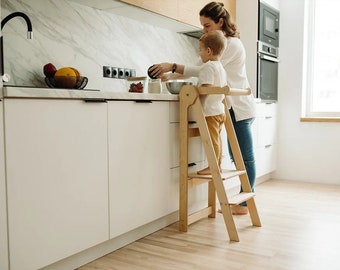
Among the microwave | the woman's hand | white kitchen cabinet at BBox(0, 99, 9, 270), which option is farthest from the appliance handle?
white kitchen cabinet at BBox(0, 99, 9, 270)

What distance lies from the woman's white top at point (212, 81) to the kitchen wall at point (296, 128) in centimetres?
196

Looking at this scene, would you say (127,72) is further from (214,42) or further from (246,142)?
(246,142)

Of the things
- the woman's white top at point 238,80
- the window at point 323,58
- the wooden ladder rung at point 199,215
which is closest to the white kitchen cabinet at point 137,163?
the wooden ladder rung at point 199,215

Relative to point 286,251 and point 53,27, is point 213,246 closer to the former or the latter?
point 286,251

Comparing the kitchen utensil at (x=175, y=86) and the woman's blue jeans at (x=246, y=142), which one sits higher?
the kitchen utensil at (x=175, y=86)

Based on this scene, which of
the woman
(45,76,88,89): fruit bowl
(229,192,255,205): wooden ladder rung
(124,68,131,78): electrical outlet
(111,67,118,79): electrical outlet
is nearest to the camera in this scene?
(45,76,88,89): fruit bowl

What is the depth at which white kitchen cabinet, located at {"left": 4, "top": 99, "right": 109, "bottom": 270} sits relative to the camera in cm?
147

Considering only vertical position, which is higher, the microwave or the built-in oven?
the microwave

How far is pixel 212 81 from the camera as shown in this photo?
7.51ft

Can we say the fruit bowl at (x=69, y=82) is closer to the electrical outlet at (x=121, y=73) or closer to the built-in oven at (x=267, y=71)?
the electrical outlet at (x=121, y=73)

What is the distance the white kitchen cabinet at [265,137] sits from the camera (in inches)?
147

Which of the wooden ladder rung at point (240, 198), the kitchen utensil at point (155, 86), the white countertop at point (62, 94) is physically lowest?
the wooden ladder rung at point (240, 198)

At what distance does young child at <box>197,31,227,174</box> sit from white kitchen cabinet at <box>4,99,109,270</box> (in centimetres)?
71

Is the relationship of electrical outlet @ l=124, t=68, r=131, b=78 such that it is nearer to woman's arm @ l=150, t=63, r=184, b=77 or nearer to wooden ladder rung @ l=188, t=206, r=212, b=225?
woman's arm @ l=150, t=63, r=184, b=77
